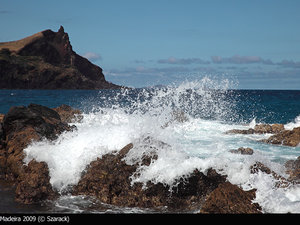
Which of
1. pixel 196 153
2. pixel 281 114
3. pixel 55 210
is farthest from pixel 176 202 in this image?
pixel 281 114

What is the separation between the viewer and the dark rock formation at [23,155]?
7125 mm

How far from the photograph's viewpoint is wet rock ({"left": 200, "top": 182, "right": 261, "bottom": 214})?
5.33m

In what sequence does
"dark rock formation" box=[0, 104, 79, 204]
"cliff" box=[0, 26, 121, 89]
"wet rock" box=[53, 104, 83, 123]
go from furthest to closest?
"cliff" box=[0, 26, 121, 89] < "wet rock" box=[53, 104, 83, 123] < "dark rock formation" box=[0, 104, 79, 204]

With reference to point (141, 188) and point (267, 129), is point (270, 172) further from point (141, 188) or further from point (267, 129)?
point (267, 129)

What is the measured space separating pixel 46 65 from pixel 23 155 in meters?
112

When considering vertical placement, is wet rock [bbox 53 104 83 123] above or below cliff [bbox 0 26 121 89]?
below

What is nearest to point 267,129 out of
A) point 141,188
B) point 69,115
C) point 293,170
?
point 293,170

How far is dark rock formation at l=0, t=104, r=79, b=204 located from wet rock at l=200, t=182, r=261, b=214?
3.64 meters

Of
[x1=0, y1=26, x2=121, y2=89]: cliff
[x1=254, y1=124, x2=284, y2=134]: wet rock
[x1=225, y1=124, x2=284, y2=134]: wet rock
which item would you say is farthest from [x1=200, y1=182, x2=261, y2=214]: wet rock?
[x1=0, y1=26, x2=121, y2=89]: cliff

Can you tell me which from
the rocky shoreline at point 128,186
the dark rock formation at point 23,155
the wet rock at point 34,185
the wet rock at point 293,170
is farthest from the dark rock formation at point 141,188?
the wet rock at point 293,170

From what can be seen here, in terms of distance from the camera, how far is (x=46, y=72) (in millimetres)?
109812

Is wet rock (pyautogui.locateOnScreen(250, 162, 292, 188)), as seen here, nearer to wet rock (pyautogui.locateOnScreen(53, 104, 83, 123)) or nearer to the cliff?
wet rock (pyautogui.locateOnScreen(53, 104, 83, 123))

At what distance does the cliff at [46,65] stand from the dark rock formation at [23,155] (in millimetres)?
100802
